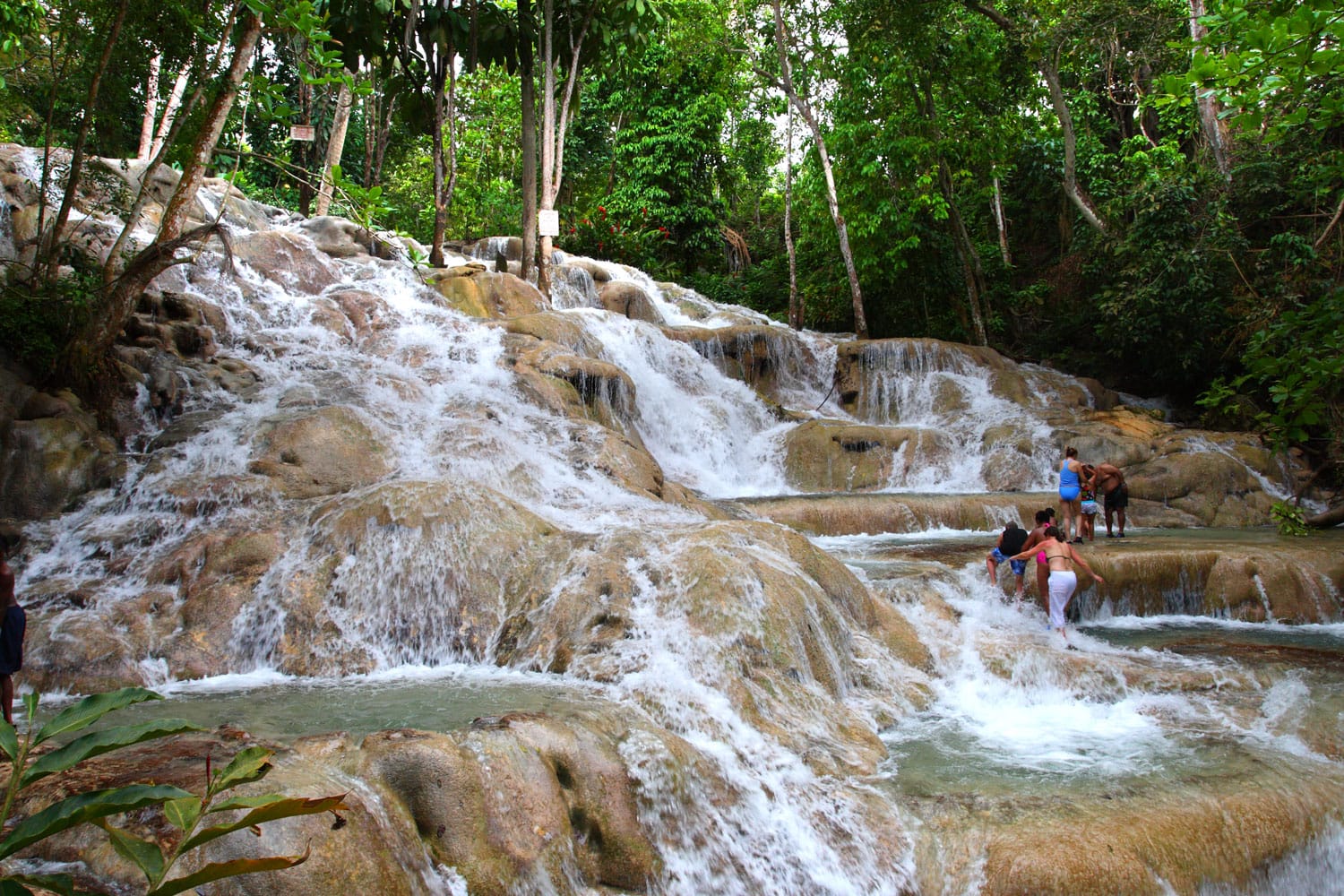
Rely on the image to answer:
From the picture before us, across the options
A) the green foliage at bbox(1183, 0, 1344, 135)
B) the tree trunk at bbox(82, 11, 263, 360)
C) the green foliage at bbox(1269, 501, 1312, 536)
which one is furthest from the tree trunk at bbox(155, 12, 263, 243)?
the green foliage at bbox(1269, 501, 1312, 536)

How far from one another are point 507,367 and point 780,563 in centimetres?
588

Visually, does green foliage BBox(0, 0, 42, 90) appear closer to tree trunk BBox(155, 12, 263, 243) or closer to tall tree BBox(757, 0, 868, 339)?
tree trunk BBox(155, 12, 263, 243)

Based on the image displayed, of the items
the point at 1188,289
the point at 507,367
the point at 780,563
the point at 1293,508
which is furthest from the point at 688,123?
the point at 780,563

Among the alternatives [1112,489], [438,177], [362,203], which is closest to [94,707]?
[362,203]

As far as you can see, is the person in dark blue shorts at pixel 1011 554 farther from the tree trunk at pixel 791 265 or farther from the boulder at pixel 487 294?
the tree trunk at pixel 791 265

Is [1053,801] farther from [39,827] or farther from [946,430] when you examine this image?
[946,430]

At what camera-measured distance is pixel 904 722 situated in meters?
6.20

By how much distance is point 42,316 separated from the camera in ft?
29.4

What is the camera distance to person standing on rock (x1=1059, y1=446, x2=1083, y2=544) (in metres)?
10.6

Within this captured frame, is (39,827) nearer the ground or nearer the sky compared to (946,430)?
nearer the ground

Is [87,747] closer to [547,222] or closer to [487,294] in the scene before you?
[487,294]

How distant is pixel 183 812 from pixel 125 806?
92 millimetres

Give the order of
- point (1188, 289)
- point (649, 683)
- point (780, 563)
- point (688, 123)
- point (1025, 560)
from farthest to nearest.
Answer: point (688, 123)
point (1188, 289)
point (1025, 560)
point (780, 563)
point (649, 683)

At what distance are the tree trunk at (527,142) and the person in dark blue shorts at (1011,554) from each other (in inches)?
393
